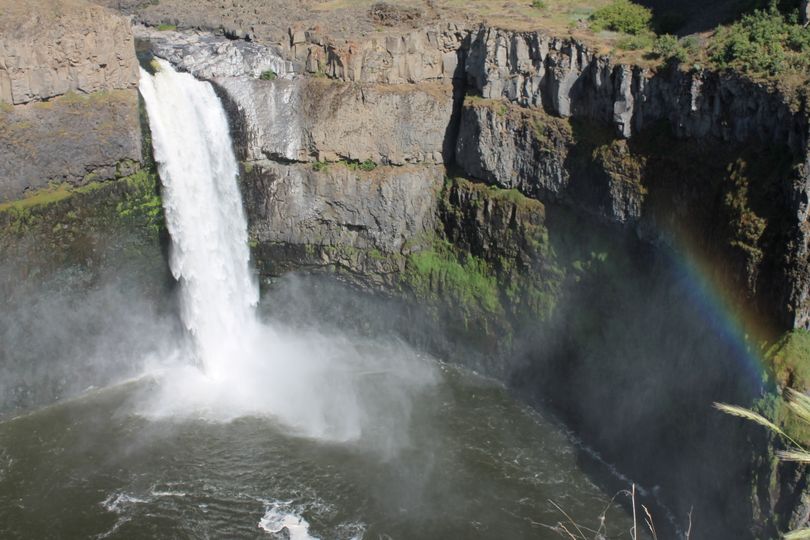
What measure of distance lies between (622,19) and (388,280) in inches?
520

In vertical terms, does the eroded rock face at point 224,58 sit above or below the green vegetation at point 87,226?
above

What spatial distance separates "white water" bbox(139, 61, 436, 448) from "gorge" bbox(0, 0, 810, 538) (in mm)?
111

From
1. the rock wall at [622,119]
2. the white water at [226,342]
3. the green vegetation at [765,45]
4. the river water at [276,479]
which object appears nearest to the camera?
the rock wall at [622,119]

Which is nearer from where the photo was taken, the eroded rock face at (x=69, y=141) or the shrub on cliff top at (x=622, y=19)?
the eroded rock face at (x=69, y=141)

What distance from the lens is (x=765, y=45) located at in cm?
2478

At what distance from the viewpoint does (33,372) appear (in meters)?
29.3

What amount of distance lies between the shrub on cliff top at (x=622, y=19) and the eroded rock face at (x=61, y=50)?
17.2 m

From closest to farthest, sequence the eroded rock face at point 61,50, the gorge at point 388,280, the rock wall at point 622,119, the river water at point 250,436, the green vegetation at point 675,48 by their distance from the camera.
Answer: the rock wall at point 622,119, the gorge at point 388,280, the river water at point 250,436, the green vegetation at point 675,48, the eroded rock face at point 61,50

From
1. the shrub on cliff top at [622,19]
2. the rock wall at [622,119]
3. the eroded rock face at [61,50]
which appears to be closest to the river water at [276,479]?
the rock wall at [622,119]

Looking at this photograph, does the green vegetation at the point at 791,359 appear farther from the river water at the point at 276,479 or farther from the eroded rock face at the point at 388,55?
the eroded rock face at the point at 388,55

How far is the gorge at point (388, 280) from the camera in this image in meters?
24.1

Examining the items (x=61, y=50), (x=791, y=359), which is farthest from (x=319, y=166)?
(x=791, y=359)

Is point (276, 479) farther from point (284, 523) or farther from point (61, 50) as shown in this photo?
point (61, 50)

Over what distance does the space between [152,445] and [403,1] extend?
21.7 metres
